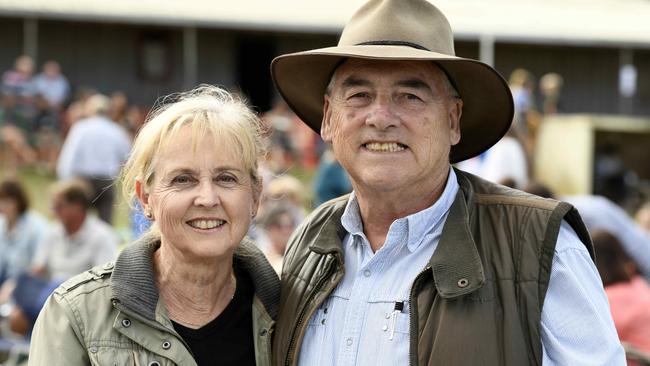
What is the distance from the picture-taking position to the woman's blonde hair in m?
3.05

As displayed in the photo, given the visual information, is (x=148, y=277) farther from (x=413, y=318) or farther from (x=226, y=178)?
(x=413, y=318)

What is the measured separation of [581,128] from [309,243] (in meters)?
11.4

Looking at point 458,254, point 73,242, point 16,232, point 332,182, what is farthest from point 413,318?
point 332,182

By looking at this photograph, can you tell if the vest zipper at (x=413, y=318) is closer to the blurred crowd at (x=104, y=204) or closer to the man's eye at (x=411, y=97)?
the man's eye at (x=411, y=97)

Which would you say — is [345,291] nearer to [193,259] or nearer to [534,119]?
[193,259]

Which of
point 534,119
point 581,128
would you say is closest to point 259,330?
point 581,128

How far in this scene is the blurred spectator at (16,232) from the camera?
8156 mm

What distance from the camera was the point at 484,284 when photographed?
2.76 m

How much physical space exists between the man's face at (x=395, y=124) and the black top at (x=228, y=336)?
55cm

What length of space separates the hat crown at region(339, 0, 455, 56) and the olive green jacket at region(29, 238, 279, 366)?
3.24 ft

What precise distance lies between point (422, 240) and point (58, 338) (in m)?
1.09

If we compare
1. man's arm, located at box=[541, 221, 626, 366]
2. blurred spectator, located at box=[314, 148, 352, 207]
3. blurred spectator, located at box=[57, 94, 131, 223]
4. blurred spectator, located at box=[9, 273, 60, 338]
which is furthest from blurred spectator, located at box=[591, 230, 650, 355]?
blurred spectator, located at box=[57, 94, 131, 223]

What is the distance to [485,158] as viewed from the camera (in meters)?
11.0

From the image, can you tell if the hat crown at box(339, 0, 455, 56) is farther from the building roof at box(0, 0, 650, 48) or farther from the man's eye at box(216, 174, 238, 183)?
the building roof at box(0, 0, 650, 48)
